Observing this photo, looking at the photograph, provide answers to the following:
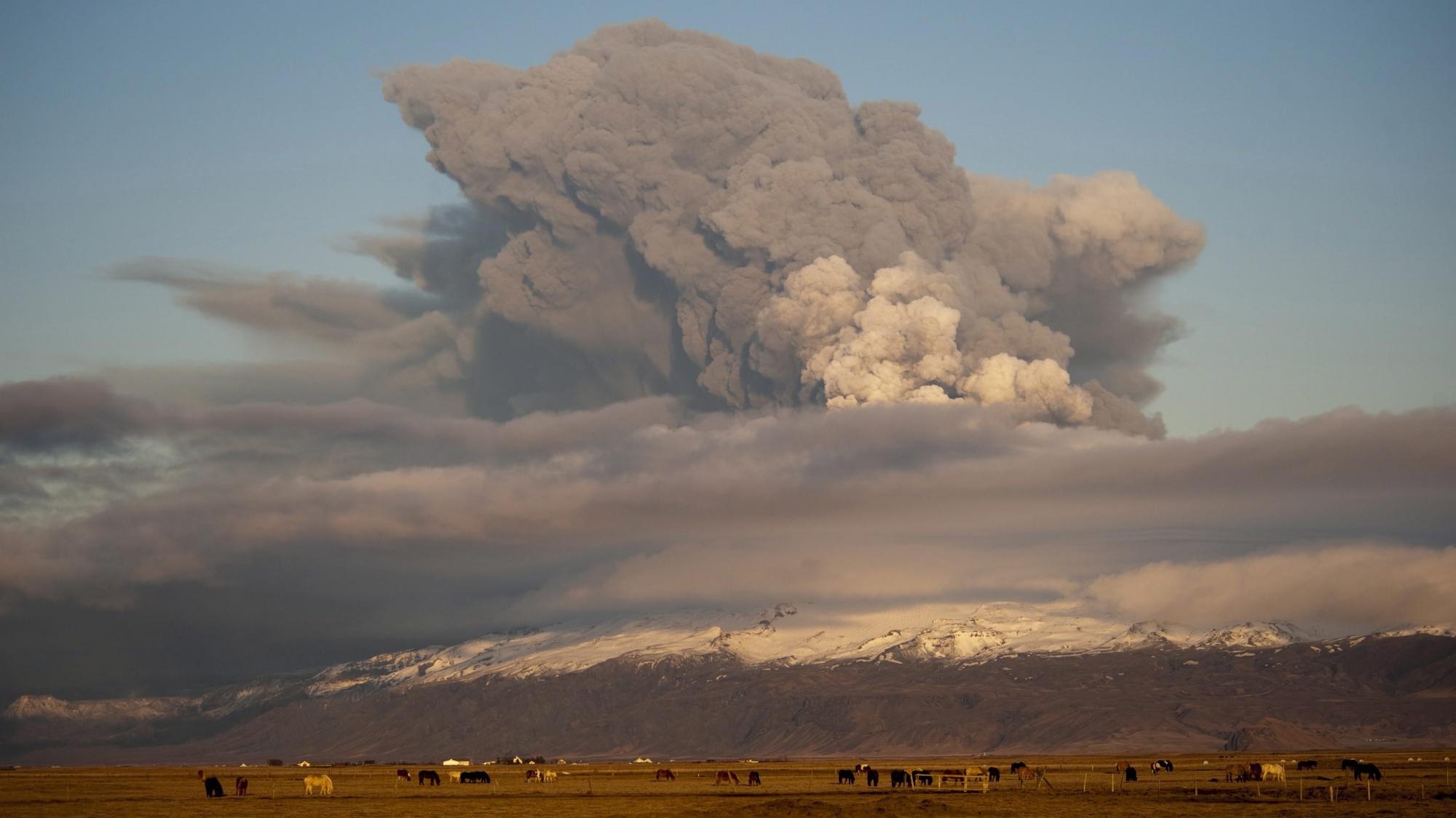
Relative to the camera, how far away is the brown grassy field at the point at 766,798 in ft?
300

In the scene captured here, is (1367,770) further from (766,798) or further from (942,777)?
(766,798)

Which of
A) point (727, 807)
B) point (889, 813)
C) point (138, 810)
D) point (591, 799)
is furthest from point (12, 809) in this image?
point (889, 813)

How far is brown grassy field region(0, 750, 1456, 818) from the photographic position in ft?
300

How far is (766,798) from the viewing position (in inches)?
4343

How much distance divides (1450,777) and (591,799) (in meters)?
63.8

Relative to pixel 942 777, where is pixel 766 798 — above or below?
above

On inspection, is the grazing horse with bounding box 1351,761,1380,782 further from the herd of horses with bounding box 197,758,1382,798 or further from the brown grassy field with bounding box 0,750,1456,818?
the brown grassy field with bounding box 0,750,1456,818

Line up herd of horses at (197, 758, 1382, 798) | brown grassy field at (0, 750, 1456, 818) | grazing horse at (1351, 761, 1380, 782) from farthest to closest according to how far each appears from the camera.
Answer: herd of horses at (197, 758, 1382, 798) → grazing horse at (1351, 761, 1380, 782) → brown grassy field at (0, 750, 1456, 818)

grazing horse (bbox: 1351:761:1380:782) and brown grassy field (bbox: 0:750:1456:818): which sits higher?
brown grassy field (bbox: 0:750:1456:818)

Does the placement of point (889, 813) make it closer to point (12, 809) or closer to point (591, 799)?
point (591, 799)

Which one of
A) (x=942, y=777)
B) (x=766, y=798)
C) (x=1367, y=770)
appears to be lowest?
(x=1367, y=770)

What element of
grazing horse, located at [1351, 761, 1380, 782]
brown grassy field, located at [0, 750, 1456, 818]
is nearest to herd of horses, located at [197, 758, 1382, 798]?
grazing horse, located at [1351, 761, 1380, 782]

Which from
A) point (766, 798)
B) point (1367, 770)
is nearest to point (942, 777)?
point (766, 798)

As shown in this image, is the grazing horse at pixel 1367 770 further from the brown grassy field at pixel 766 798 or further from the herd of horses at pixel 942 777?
the brown grassy field at pixel 766 798
